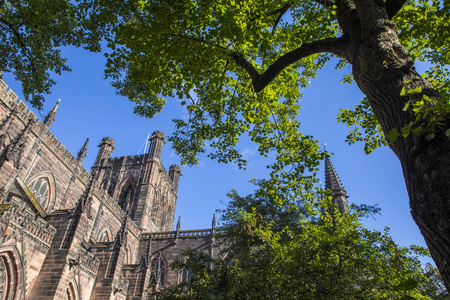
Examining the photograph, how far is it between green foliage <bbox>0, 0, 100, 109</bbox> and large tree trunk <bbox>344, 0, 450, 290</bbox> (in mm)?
6400

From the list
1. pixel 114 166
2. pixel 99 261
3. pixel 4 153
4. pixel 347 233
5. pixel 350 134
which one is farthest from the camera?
pixel 114 166

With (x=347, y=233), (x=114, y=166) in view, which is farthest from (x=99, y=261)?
(x=114, y=166)

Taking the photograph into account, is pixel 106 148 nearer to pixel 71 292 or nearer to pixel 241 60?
pixel 71 292

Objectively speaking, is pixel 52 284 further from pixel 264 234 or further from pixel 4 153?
pixel 264 234

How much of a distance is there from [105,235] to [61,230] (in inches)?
425

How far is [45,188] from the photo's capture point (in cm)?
1862

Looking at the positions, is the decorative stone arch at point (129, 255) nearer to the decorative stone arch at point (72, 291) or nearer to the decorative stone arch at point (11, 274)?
the decorative stone arch at point (72, 291)

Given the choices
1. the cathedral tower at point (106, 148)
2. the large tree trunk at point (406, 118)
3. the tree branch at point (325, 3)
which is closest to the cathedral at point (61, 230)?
the tree branch at point (325, 3)

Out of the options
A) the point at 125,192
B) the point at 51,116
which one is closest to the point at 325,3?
the point at 51,116

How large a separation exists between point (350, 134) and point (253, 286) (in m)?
5.03

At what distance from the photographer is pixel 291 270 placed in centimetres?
829

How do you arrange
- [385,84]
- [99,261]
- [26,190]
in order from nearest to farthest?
[385,84]
[26,190]
[99,261]

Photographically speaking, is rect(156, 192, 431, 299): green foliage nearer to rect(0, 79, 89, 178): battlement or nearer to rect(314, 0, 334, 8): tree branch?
rect(314, 0, 334, 8): tree branch

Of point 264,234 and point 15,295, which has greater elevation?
point 264,234
